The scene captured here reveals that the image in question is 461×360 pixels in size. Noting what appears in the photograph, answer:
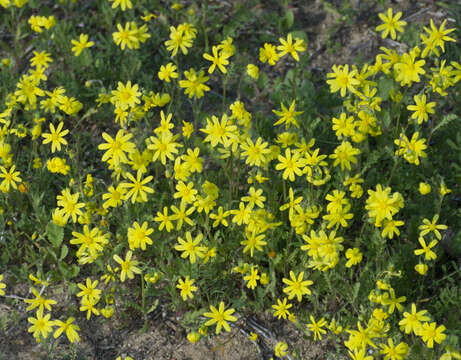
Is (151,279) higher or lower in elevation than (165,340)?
higher

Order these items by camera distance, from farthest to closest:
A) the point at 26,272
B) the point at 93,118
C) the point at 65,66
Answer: the point at 65,66
the point at 93,118
the point at 26,272

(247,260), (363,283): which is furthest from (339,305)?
(247,260)

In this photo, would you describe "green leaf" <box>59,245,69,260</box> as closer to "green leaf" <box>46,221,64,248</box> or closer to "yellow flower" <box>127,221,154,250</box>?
"green leaf" <box>46,221,64,248</box>

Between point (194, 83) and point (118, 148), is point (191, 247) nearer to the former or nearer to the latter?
point (118, 148)

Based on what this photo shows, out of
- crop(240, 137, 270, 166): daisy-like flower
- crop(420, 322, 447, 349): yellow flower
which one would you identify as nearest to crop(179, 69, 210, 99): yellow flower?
crop(240, 137, 270, 166): daisy-like flower

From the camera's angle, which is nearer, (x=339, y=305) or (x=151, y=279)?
(x=151, y=279)

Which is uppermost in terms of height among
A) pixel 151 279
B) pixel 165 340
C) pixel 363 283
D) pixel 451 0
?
pixel 451 0

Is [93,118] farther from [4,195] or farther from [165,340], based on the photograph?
[165,340]
